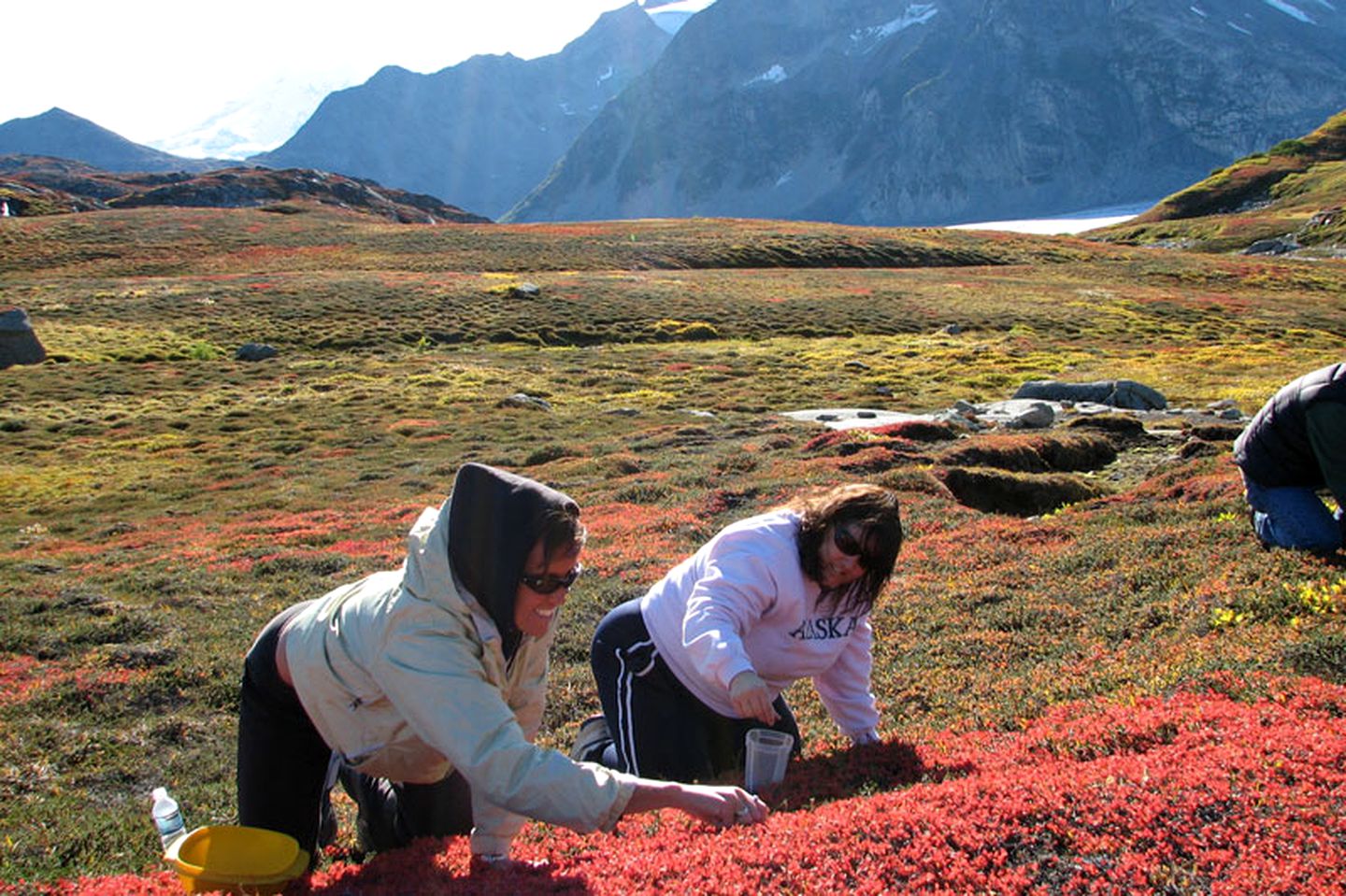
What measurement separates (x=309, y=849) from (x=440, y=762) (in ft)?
3.10

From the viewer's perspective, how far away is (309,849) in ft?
17.0

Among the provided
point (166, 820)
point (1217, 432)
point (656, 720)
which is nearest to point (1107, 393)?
point (1217, 432)

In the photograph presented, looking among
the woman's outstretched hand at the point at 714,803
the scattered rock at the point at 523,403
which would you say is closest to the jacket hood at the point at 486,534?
the woman's outstretched hand at the point at 714,803

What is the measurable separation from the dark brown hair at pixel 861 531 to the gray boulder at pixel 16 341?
54.3 m

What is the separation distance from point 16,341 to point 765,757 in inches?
2166

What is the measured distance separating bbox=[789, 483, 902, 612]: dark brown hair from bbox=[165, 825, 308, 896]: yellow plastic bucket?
3.08 m

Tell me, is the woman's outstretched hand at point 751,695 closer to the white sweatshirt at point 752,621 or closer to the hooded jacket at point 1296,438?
the white sweatshirt at point 752,621

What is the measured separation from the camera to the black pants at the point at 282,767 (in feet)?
16.2

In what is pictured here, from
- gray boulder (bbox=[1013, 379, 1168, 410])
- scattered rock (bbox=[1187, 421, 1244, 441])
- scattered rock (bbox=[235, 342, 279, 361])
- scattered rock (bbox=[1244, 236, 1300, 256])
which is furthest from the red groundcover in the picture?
scattered rock (bbox=[1244, 236, 1300, 256])

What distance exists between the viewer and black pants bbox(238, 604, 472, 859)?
4941 mm

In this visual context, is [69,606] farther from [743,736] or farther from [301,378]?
[301,378]

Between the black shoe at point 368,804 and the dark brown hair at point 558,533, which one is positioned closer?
the dark brown hair at point 558,533

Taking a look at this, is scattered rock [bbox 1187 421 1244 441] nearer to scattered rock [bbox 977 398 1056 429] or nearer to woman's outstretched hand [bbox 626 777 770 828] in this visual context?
scattered rock [bbox 977 398 1056 429]

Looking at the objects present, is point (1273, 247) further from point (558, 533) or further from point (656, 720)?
point (558, 533)
